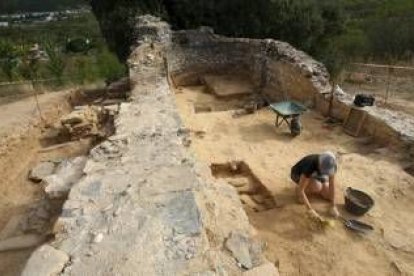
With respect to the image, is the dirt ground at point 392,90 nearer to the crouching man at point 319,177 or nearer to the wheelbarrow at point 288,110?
the wheelbarrow at point 288,110

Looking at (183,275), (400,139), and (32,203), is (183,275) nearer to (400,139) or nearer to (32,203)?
(32,203)

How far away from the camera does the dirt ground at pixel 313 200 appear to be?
466cm

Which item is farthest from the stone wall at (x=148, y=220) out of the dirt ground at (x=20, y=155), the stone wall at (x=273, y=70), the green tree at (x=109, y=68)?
the green tree at (x=109, y=68)

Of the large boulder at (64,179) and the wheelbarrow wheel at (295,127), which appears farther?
the wheelbarrow wheel at (295,127)

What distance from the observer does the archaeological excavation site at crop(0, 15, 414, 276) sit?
3521 millimetres

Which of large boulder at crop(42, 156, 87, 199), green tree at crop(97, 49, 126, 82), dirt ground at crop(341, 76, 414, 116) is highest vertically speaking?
large boulder at crop(42, 156, 87, 199)

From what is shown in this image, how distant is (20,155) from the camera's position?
28.2 ft

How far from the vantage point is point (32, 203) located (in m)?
6.72

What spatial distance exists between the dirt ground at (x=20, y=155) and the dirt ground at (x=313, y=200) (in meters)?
2.86

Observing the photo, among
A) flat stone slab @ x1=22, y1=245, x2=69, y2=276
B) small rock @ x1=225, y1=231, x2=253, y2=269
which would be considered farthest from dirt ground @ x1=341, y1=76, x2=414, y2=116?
flat stone slab @ x1=22, y1=245, x2=69, y2=276

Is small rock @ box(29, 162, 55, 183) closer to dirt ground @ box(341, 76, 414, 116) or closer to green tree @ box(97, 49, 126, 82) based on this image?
green tree @ box(97, 49, 126, 82)

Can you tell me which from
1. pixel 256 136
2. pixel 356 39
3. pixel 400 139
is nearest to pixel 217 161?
pixel 256 136

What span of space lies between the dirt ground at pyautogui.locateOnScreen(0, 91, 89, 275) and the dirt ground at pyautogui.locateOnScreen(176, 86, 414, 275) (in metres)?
2.86

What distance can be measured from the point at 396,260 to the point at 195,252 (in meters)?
2.65
